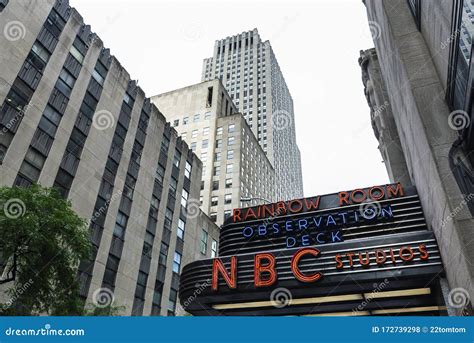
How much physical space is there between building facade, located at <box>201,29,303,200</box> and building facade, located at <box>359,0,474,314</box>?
10679cm

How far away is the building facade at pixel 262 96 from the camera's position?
137250mm

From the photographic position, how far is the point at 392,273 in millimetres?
15305

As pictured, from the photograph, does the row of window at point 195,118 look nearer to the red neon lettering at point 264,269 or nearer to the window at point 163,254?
the window at point 163,254

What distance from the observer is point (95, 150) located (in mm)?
36625

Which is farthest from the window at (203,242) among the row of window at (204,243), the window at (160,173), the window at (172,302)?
the window at (160,173)

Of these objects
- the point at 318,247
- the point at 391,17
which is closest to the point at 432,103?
the point at 391,17

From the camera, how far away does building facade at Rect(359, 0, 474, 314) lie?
38.3 feet

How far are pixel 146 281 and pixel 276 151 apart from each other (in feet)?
339

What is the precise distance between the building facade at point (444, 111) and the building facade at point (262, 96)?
107 meters

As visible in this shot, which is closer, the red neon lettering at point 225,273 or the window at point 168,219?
the red neon lettering at point 225,273

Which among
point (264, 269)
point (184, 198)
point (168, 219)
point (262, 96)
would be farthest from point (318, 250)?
point (262, 96)

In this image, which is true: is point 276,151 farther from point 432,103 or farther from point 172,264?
point 432,103

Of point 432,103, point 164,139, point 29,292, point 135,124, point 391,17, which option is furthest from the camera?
point 164,139

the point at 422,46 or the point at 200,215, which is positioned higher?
the point at 200,215
